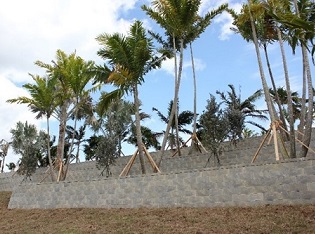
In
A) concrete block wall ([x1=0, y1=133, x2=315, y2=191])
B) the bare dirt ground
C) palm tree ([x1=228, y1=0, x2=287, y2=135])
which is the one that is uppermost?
palm tree ([x1=228, y1=0, x2=287, y2=135])

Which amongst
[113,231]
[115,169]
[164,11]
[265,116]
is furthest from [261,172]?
[265,116]

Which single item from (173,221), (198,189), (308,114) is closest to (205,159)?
(198,189)

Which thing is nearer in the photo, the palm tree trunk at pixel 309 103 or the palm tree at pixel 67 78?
the palm tree trunk at pixel 309 103

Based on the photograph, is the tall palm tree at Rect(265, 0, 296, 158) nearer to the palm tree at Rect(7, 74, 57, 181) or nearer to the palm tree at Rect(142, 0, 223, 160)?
the palm tree at Rect(142, 0, 223, 160)

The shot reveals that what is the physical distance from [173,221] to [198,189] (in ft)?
6.36

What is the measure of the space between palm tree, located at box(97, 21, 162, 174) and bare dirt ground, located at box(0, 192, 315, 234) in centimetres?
422

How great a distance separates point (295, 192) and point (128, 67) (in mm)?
9510

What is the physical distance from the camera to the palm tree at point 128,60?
15.9 metres

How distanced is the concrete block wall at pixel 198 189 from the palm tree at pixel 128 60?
8.26 ft

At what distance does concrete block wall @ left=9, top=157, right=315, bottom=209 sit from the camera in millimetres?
9789

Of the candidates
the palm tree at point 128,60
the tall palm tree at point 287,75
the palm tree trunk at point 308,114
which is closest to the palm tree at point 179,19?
the palm tree at point 128,60

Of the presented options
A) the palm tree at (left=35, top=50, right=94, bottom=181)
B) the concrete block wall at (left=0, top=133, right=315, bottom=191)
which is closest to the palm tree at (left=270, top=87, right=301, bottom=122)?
the concrete block wall at (left=0, top=133, right=315, bottom=191)

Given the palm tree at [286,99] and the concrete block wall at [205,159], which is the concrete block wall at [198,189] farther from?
the palm tree at [286,99]

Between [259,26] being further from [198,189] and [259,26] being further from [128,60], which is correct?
[198,189]
